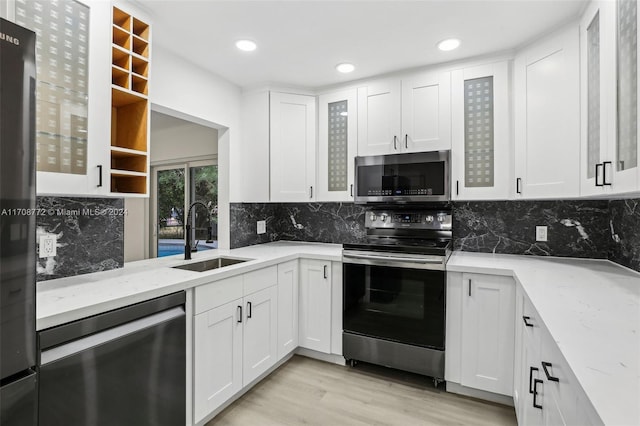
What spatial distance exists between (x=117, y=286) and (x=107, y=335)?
284mm

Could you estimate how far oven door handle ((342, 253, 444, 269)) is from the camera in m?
2.24

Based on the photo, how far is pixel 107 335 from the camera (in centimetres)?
138

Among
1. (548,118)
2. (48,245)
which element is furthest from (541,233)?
(48,245)

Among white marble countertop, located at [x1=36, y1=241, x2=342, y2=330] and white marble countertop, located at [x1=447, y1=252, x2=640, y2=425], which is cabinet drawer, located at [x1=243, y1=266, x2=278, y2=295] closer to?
white marble countertop, located at [x1=36, y1=241, x2=342, y2=330]

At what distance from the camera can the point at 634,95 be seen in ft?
3.94

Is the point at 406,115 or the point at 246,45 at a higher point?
the point at 246,45

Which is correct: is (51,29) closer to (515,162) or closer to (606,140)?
(606,140)

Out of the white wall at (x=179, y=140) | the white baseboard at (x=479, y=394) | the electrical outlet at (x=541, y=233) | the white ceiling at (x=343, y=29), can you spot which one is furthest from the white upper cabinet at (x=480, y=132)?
the white wall at (x=179, y=140)

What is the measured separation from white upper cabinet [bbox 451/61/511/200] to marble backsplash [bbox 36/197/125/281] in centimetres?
237

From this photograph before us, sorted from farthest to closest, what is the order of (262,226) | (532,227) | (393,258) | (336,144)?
(262,226), (336,144), (532,227), (393,258)

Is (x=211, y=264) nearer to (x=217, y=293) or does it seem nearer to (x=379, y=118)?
(x=217, y=293)

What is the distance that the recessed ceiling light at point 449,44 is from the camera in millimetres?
2162

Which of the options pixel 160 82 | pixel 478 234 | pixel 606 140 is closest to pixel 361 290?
pixel 478 234

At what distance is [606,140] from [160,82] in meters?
2.61
